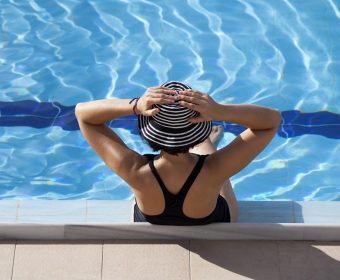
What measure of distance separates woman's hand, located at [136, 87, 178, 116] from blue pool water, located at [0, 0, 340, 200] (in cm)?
194

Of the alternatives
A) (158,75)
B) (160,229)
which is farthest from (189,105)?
(158,75)

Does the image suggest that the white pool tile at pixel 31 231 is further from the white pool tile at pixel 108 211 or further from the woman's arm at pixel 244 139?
the woman's arm at pixel 244 139

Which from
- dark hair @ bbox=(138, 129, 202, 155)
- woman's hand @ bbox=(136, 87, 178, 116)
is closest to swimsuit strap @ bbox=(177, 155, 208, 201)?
dark hair @ bbox=(138, 129, 202, 155)

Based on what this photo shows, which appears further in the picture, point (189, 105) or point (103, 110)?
point (103, 110)

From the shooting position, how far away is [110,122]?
6.11 m

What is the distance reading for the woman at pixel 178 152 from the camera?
12.3ft

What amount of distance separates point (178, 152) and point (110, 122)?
229 cm

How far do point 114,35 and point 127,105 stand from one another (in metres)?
3.03

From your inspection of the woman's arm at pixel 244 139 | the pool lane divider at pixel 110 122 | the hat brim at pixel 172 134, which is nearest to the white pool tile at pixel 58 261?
the woman's arm at pixel 244 139

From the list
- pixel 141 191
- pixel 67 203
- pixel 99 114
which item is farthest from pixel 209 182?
pixel 67 203

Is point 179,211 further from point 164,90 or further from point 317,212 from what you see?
point 317,212

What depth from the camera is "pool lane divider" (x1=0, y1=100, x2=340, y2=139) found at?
608 cm

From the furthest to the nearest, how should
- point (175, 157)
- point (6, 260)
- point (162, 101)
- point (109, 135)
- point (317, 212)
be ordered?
point (317, 212) < point (6, 260) < point (109, 135) < point (175, 157) < point (162, 101)

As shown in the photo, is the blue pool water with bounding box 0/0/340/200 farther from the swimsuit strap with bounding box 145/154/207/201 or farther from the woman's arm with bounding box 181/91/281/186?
the woman's arm with bounding box 181/91/281/186
